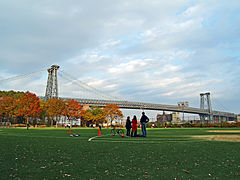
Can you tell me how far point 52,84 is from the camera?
80.2 meters

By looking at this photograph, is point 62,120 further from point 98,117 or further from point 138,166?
point 138,166

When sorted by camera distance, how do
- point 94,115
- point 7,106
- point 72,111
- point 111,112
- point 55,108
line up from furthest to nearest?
point 111,112 < point 94,115 < point 72,111 < point 55,108 < point 7,106

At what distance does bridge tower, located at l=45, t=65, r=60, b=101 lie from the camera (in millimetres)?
78562

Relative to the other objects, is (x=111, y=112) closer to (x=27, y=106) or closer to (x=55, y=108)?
(x=55, y=108)

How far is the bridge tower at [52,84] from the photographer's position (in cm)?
7856

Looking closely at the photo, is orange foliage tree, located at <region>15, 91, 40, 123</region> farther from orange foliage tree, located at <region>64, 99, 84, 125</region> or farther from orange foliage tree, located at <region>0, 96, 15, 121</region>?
orange foliage tree, located at <region>64, 99, 84, 125</region>

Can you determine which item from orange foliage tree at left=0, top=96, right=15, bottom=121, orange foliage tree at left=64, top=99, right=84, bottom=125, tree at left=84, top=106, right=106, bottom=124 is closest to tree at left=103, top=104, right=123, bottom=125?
tree at left=84, top=106, right=106, bottom=124

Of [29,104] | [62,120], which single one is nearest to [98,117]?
[62,120]

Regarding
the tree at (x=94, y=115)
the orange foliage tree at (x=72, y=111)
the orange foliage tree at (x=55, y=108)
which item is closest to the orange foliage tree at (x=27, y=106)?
the orange foliage tree at (x=55, y=108)

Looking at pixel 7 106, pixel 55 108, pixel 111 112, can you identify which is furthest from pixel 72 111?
pixel 7 106

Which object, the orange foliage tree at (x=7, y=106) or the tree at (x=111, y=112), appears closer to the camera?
the orange foliage tree at (x=7, y=106)

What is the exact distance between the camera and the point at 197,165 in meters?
6.07

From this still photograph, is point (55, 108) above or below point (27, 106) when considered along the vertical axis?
below

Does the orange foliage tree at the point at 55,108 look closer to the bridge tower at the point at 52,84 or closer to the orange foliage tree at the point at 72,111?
the orange foliage tree at the point at 72,111
